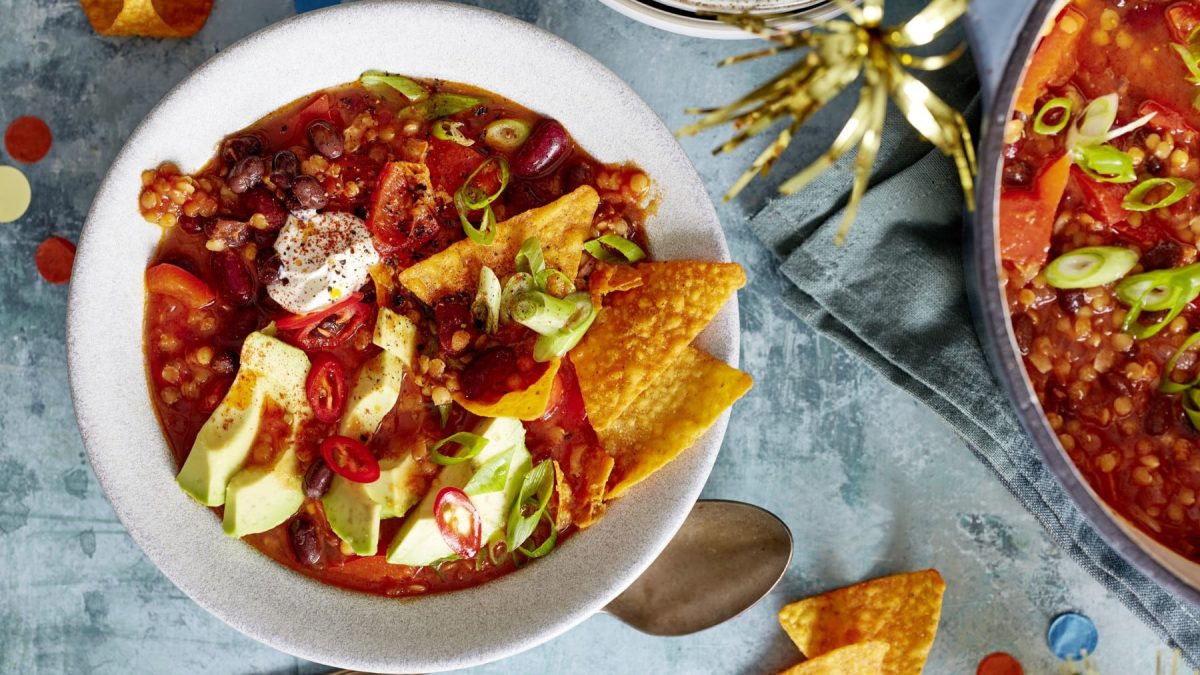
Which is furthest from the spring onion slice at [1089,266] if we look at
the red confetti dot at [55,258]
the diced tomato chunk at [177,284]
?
the red confetti dot at [55,258]

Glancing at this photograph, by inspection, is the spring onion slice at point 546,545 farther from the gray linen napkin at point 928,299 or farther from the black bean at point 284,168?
the black bean at point 284,168

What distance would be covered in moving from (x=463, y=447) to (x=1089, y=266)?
1.63 metres

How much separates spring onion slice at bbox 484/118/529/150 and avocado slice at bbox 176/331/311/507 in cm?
75

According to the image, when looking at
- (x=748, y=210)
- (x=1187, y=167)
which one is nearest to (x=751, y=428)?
(x=748, y=210)

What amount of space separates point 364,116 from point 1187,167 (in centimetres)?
210

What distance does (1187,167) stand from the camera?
2.46 metres

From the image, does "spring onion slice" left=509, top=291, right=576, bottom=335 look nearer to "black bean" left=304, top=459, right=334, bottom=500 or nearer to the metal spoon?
"black bean" left=304, top=459, right=334, bottom=500

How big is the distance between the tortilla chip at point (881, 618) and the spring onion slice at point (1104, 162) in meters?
1.22

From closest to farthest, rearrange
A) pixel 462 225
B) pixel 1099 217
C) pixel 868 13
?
pixel 868 13 < pixel 1099 217 < pixel 462 225

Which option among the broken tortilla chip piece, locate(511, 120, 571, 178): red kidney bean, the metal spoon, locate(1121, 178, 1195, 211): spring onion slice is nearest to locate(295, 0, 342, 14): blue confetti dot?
the broken tortilla chip piece

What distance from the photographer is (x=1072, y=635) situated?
2.98 m

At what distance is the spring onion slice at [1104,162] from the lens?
2377 millimetres

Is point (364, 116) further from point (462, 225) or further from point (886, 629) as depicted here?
point (886, 629)

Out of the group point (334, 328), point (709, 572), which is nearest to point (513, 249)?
point (334, 328)
